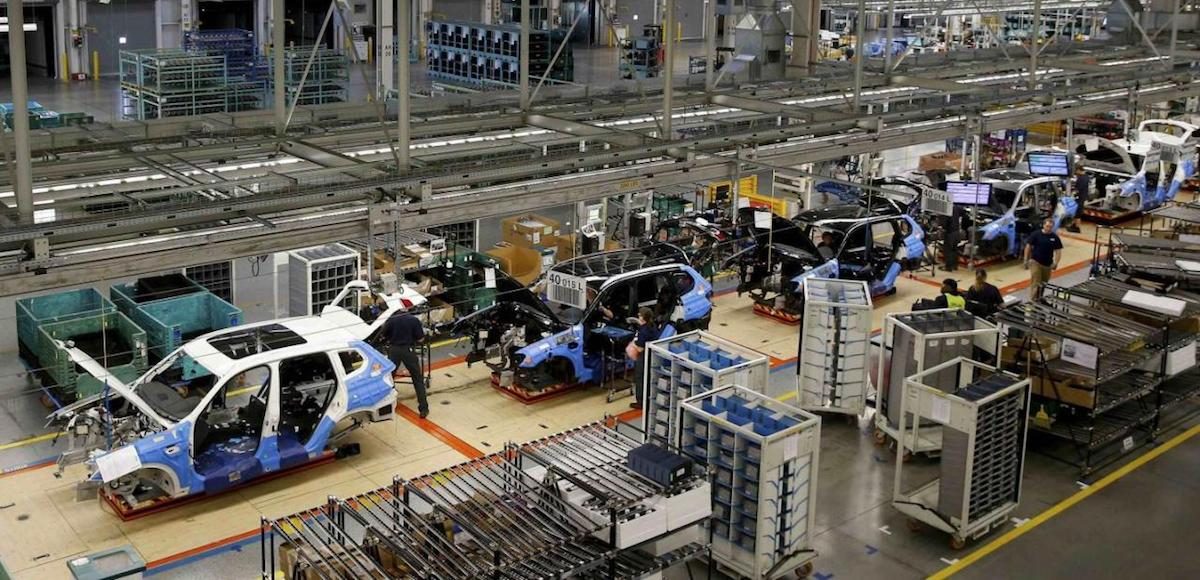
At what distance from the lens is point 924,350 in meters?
11.4

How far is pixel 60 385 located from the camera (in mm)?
12172

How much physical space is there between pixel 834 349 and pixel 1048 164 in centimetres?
927

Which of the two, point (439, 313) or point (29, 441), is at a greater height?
point (439, 313)

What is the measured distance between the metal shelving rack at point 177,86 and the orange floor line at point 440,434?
1021 cm

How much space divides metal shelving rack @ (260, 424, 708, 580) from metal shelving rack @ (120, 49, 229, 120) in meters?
14.2

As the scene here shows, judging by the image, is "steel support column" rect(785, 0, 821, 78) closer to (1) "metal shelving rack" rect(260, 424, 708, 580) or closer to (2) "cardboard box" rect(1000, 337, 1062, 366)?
(2) "cardboard box" rect(1000, 337, 1062, 366)

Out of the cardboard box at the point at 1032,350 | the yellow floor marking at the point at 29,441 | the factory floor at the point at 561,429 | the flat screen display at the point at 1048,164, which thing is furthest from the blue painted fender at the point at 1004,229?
the yellow floor marking at the point at 29,441

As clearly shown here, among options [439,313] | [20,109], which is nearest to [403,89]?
[20,109]

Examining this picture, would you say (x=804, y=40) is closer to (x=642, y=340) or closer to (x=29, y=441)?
(x=642, y=340)

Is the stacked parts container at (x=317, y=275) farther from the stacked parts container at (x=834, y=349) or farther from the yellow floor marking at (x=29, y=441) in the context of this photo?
the stacked parts container at (x=834, y=349)

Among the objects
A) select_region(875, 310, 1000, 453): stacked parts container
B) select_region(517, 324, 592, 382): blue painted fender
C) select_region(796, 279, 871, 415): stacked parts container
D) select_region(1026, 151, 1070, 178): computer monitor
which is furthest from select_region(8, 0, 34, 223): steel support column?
select_region(1026, 151, 1070, 178): computer monitor

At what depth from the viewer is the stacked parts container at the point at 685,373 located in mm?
10469

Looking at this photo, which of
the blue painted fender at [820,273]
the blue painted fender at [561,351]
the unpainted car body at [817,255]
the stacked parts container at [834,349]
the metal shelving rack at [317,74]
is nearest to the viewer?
the stacked parts container at [834,349]

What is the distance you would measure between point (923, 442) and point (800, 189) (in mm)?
8740
